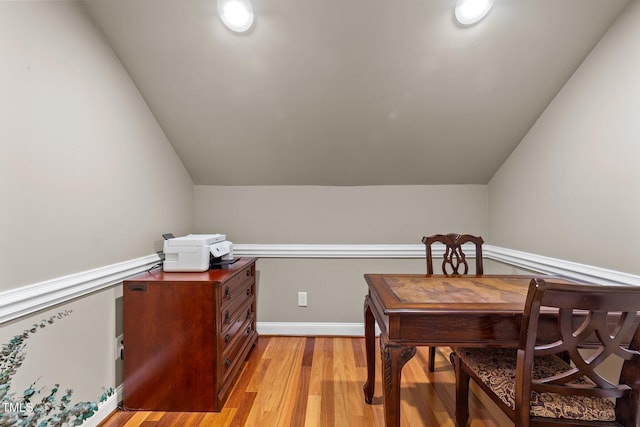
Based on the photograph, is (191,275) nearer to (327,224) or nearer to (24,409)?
(24,409)

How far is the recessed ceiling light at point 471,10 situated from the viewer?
164 centimetres

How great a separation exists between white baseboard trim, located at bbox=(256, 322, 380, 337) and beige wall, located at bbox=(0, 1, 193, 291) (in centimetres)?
132

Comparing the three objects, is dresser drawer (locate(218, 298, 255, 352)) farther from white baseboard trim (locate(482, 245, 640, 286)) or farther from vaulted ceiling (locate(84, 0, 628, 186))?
white baseboard trim (locate(482, 245, 640, 286))

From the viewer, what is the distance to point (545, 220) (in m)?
2.10

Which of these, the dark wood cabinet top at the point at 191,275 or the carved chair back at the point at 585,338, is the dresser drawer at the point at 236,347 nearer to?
the dark wood cabinet top at the point at 191,275

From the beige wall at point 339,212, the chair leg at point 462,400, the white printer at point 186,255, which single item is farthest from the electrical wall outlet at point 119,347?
the chair leg at point 462,400

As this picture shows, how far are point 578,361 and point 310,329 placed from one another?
212cm

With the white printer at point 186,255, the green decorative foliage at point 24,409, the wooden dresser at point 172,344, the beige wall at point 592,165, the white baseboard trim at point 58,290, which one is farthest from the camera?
the white printer at point 186,255

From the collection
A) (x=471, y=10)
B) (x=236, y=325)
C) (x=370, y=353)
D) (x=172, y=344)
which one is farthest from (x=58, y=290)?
(x=471, y=10)

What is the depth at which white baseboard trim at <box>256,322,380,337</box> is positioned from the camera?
2820mm

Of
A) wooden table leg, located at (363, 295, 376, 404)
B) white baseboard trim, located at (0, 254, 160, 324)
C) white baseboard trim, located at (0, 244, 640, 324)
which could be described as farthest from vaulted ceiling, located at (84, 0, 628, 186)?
wooden table leg, located at (363, 295, 376, 404)

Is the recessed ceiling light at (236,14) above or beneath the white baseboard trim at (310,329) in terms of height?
above

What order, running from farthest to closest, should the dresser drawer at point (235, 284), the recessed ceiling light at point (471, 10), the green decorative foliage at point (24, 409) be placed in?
the dresser drawer at point (235, 284) → the recessed ceiling light at point (471, 10) → the green decorative foliage at point (24, 409)

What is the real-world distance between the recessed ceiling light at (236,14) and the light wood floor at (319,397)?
222 cm
